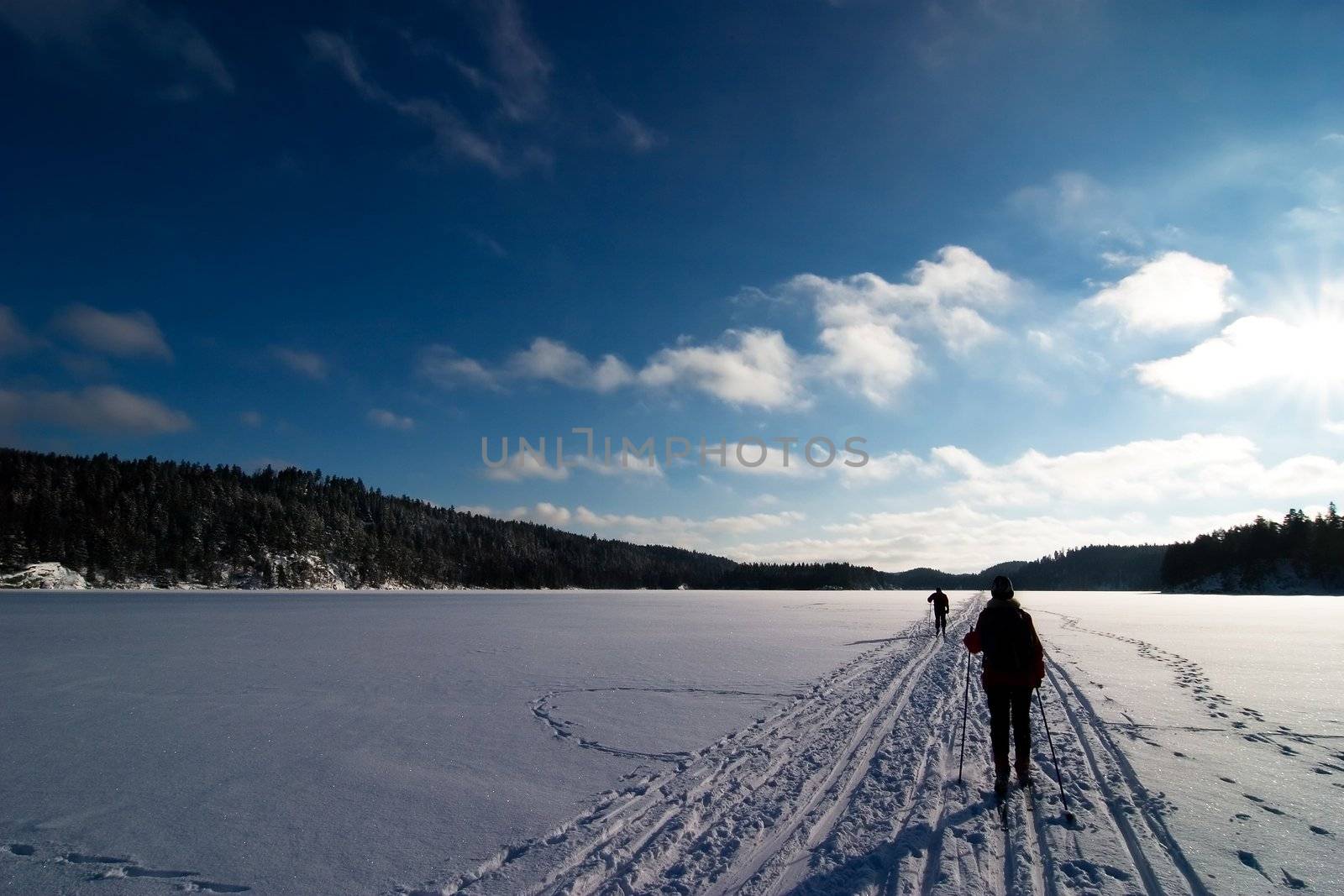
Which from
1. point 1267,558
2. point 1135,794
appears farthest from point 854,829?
point 1267,558

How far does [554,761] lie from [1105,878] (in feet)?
19.1

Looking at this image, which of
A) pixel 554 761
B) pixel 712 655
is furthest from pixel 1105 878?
pixel 712 655

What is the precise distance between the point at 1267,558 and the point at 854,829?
116 m

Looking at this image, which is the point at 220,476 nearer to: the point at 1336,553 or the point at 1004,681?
the point at 1004,681

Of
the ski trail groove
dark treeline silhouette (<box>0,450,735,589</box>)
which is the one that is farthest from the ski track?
dark treeline silhouette (<box>0,450,735,589</box>)

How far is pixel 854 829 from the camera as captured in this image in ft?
19.2

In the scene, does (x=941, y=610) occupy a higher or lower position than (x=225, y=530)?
lower

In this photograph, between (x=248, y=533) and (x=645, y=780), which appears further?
(x=248, y=533)

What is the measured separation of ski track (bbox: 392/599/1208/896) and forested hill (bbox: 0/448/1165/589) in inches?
3730

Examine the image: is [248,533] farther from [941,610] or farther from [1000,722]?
[1000,722]

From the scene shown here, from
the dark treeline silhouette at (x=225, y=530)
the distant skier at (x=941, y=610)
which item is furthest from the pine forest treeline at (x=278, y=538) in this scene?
the distant skier at (x=941, y=610)

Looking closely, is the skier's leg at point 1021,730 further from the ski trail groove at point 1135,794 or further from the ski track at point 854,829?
the ski trail groove at point 1135,794

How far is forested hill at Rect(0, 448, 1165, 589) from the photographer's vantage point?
248 feet

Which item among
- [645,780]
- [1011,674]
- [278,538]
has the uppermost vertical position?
[278,538]
